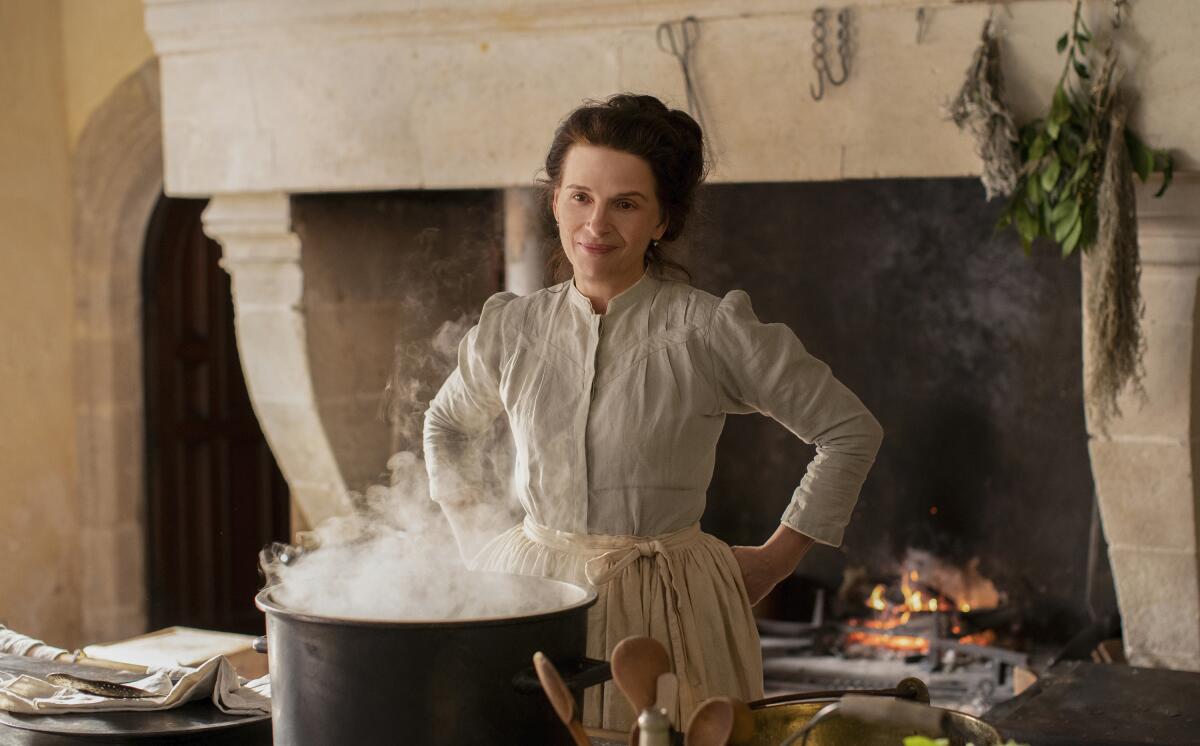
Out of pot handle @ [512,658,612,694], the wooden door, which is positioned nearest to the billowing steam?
pot handle @ [512,658,612,694]

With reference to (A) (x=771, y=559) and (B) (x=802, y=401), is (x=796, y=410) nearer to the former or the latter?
(B) (x=802, y=401)

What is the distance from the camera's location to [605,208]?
6.64ft

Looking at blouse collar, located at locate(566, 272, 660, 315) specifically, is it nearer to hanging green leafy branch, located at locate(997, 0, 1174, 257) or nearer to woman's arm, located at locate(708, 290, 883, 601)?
woman's arm, located at locate(708, 290, 883, 601)

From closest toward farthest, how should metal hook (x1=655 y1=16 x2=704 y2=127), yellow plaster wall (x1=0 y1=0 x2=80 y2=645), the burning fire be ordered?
metal hook (x1=655 y1=16 x2=704 y2=127) → the burning fire → yellow plaster wall (x1=0 y1=0 x2=80 y2=645)

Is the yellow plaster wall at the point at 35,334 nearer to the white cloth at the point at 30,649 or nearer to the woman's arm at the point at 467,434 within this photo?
the white cloth at the point at 30,649

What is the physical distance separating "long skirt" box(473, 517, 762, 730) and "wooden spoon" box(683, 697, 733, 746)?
721mm

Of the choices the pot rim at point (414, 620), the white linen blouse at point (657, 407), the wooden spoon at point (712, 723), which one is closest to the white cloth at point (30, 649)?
the white linen blouse at point (657, 407)

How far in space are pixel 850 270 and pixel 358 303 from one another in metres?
1.48

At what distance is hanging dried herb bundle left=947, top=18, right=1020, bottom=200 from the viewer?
3199 mm

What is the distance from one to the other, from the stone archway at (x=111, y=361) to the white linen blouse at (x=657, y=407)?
313 centimetres

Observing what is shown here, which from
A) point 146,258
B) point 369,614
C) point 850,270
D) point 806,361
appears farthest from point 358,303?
point 369,614

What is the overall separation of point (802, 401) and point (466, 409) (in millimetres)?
548

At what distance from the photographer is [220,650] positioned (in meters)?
2.97

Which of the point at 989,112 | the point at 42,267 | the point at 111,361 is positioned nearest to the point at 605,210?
the point at 989,112
